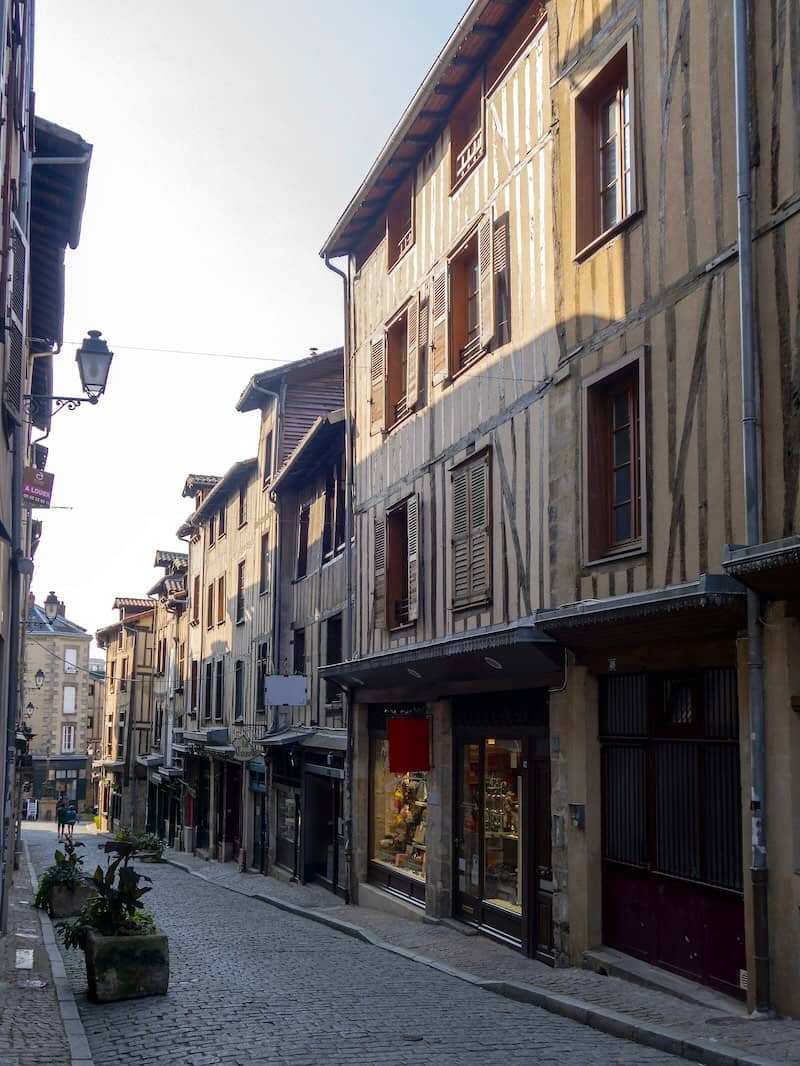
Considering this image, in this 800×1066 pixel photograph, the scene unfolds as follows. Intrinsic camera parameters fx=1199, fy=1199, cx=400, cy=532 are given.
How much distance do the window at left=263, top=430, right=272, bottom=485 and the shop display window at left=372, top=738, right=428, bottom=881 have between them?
1067 centimetres

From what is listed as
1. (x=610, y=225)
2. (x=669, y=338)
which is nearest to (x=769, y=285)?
(x=669, y=338)

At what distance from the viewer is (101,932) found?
29.9 feet

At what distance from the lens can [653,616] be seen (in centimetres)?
874

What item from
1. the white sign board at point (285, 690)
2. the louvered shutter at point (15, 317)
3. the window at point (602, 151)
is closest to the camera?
the window at point (602, 151)

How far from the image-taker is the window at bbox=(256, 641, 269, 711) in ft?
85.1

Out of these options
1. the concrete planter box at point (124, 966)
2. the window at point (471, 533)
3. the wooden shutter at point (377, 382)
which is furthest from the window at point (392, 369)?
the concrete planter box at point (124, 966)

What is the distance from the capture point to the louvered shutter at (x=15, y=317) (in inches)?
440

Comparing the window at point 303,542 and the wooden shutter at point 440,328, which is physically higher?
the wooden shutter at point 440,328

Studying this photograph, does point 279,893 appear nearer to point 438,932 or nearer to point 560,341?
point 438,932

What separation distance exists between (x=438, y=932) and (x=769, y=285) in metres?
8.72

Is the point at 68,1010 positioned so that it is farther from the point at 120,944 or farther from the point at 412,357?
the point at 412,357

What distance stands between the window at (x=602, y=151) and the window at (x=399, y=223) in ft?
18.3

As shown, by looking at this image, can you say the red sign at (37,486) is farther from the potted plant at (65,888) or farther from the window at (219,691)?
the window at (219,691)

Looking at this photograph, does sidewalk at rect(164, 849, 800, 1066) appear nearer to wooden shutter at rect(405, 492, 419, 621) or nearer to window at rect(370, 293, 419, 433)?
wooden shutter at rect(405, 492, 419, 621)
